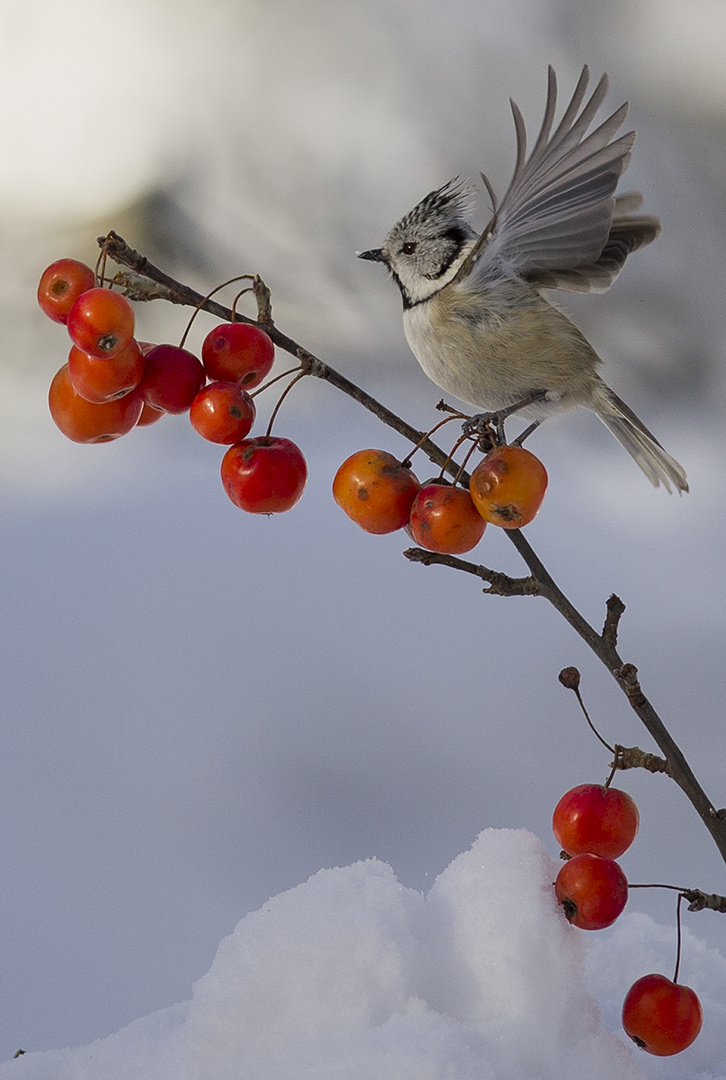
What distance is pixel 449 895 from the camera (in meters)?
0.74

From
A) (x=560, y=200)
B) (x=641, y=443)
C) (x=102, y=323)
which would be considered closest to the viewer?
(x=102, y=323)

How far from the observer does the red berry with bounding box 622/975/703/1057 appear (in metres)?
0.67

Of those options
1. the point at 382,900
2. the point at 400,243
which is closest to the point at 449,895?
the point at 382,900

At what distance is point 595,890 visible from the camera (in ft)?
2.18

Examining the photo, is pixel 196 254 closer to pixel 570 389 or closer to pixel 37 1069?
pixel 570 389

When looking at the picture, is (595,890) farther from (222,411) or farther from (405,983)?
(222,411)

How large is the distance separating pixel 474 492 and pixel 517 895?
10.3 inches

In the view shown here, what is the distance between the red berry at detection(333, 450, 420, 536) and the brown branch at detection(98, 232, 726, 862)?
24 mm

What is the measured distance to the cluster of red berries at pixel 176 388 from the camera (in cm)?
63

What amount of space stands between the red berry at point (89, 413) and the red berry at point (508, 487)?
22 cm

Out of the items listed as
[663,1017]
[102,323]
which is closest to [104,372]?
[102,323]

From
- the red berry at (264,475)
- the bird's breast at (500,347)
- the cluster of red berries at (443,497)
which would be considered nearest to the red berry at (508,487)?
the cluster of red berries at (443,497)

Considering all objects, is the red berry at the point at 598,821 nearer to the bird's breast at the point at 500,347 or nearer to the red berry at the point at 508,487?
the red berry at the point at 508,487

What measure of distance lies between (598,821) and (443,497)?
0.72 feet
